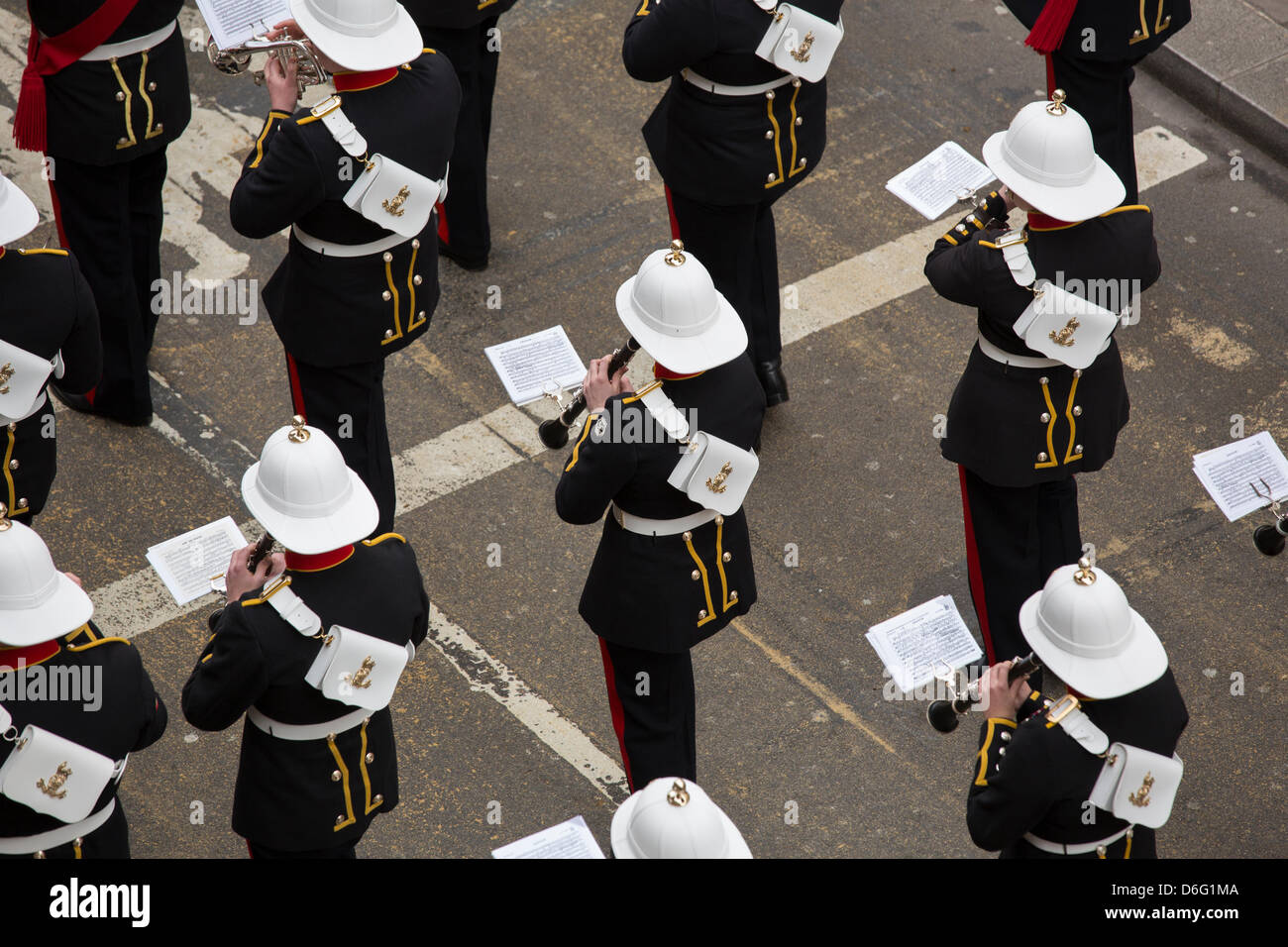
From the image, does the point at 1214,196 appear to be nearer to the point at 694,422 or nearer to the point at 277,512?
the point at 694,422

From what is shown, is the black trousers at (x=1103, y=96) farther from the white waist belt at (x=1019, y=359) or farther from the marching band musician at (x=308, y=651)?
the marching band musician at (x=308, y=651)

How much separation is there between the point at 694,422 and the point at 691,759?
126 centimetres

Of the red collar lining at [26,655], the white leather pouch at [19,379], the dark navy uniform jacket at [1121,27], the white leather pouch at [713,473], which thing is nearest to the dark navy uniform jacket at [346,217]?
the white leather pouch at [19,379]

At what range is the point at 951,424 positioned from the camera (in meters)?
6.35

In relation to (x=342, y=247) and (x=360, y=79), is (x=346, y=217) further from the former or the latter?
(x=360, y=79)

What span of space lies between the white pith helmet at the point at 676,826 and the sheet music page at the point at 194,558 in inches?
76.1

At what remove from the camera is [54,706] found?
4797 mm

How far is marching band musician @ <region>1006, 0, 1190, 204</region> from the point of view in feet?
24.9

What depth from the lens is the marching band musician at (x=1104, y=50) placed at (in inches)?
298

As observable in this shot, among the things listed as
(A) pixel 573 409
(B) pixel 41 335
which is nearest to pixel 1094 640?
(A) pixel 573 409

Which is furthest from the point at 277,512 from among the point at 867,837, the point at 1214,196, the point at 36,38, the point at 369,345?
the point at 1214,196

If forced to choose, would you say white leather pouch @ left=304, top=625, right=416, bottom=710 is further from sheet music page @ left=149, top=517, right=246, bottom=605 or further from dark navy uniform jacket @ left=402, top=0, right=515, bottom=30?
dark navy uniform jacket @ left=402, top=0, right=515, bottom=30

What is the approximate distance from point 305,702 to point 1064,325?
268 cm

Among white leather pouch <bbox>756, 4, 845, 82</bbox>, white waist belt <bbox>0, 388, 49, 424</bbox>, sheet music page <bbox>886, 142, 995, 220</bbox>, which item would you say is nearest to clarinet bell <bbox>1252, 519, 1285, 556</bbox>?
sheet music page <bbox>886, 142, 995, 220</bbox>
